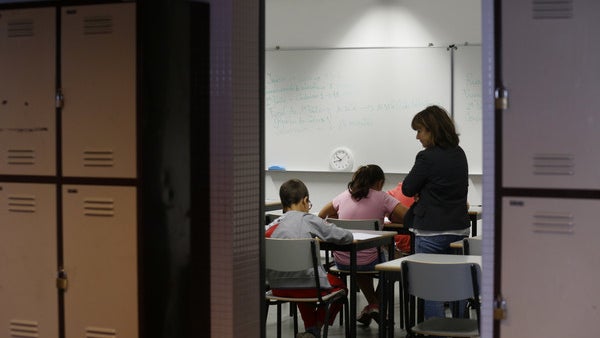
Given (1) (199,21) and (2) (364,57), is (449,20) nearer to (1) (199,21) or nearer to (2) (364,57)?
(2) (364,57)

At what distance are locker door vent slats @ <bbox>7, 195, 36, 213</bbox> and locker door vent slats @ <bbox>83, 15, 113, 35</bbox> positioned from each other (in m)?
0.79

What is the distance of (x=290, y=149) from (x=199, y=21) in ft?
16.2

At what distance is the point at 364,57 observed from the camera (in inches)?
324

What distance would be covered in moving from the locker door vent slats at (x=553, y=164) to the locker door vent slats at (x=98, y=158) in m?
1.76

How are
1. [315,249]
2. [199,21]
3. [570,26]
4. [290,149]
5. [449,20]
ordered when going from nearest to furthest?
[570,26]
[199,21]
[315,249]
[449,20]
[290,149]

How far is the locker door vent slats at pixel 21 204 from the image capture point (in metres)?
3.81

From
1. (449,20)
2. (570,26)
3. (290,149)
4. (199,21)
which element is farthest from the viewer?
Result: (290,149)

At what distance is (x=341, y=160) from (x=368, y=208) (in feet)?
7.77

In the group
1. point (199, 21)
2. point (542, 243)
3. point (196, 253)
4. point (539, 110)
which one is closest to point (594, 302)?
point (542, 243)

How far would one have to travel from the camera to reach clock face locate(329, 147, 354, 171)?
326 inches

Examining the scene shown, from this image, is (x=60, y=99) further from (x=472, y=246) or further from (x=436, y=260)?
(x=472, y=246)

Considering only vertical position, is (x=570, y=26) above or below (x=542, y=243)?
above

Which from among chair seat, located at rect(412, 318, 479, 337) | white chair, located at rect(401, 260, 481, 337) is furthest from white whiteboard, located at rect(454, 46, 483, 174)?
white chair, located at rect(401, 260, 481, 337)

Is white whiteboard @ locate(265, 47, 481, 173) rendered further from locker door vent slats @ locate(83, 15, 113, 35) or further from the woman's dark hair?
locker door vent slats @ locate(83, 15, 113, 35)
